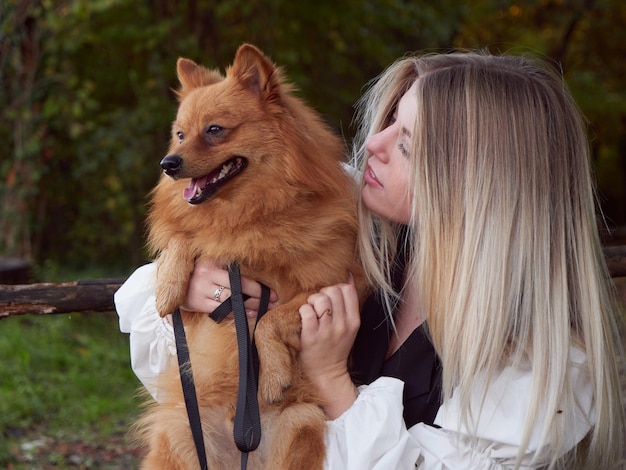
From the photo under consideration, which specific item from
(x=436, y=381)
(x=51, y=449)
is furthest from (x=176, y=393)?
(x=51, y=449)

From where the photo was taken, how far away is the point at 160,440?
2291 mm

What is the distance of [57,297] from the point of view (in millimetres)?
2799

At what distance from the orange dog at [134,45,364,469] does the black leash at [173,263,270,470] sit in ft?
0.16

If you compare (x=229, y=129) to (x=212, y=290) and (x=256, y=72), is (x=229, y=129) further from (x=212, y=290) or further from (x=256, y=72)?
(x=212, y=290)

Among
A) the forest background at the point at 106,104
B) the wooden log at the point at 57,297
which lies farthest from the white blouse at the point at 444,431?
the forest background at the point at 106,104

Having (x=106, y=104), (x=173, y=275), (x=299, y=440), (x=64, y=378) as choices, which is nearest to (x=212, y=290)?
(x=173, y=275)

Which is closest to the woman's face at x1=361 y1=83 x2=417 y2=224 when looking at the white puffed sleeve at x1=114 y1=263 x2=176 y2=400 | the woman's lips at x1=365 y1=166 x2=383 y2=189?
the woman's lips at x1=365 y1=166 x2=383 y2=189

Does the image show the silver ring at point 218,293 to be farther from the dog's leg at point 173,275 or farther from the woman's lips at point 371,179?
the woman's lips at point 371,179

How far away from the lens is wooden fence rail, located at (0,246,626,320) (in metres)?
2.72

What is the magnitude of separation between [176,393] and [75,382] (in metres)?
3.12

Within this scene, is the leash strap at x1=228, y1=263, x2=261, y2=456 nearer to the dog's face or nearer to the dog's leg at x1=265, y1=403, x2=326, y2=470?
the dog's leg at x1=265, y1=403, x2=326, y2=470

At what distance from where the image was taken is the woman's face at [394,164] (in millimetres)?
Result: 2297

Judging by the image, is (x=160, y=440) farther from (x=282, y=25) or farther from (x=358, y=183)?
(x=282, y=25)

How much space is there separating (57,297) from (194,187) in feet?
2.33
